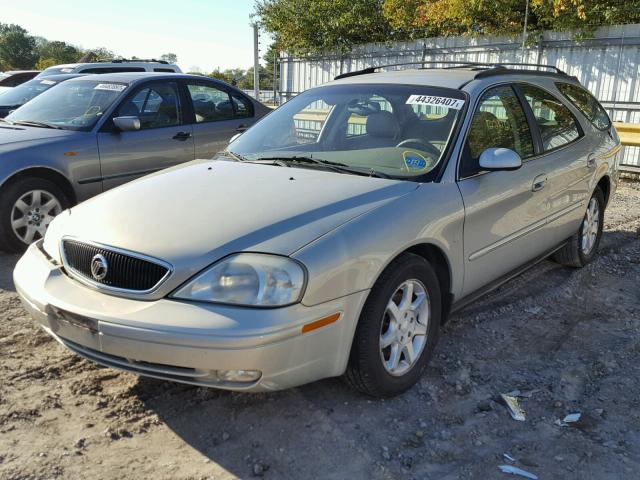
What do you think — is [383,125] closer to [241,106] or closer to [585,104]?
[585,104]

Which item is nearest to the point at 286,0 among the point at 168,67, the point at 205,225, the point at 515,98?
the point at 168,67

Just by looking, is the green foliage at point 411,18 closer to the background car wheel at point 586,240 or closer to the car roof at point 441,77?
the background car wheel at point 586,240

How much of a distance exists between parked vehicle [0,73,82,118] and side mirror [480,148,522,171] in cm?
825

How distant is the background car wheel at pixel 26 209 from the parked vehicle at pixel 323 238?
2.38 meters

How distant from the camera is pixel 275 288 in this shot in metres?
2.54

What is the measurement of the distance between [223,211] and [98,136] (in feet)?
11.8

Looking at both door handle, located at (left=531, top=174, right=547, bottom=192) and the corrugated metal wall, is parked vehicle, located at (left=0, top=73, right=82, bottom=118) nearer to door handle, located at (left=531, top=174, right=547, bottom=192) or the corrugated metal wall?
the corrugated metal wall

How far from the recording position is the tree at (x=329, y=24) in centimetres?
1611

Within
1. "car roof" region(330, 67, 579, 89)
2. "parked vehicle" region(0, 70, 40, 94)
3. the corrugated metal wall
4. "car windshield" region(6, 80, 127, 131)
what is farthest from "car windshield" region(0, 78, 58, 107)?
"car roof" region(330, 67, 579, 89)

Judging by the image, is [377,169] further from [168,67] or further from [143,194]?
[168,67]

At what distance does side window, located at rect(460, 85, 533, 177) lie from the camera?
11.8 ft

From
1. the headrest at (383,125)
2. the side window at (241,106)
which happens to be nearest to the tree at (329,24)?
the side window at (241,106)

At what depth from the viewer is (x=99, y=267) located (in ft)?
9.15

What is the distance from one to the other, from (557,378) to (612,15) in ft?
31.2
